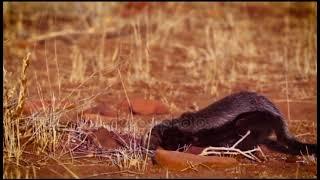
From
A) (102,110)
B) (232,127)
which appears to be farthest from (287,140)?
(102,110)

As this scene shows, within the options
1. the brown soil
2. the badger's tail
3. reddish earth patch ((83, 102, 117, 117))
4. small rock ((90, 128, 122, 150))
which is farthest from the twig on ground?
reddish earth patch ((83, 102, 117, 117))

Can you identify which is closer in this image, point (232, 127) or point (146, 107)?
point (232, 127)

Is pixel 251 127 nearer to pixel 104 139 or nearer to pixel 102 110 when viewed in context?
pixel 104 139

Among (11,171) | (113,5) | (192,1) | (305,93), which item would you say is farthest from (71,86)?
(192,1)

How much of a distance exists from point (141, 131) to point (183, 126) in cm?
61

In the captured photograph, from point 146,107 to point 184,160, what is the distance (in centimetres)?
199

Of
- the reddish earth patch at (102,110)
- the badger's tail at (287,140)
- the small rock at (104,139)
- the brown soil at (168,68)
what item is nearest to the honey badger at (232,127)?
the badger's tail at (287,140)

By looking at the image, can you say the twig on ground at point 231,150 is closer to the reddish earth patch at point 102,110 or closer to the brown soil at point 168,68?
the brown soil at point 168,68

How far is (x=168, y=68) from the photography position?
8.19 meters

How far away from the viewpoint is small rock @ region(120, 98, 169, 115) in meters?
5.79

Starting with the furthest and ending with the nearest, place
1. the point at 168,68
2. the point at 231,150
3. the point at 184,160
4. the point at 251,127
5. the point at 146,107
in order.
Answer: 1. the point at 168,68
2. the point at 146,107
3. the point at 251,127
4. the point at 231,150
5. the point at 184,160

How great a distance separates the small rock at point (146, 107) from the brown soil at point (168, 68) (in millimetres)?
28

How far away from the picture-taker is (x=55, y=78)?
23.6 ft

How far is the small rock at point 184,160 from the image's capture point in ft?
12.7
